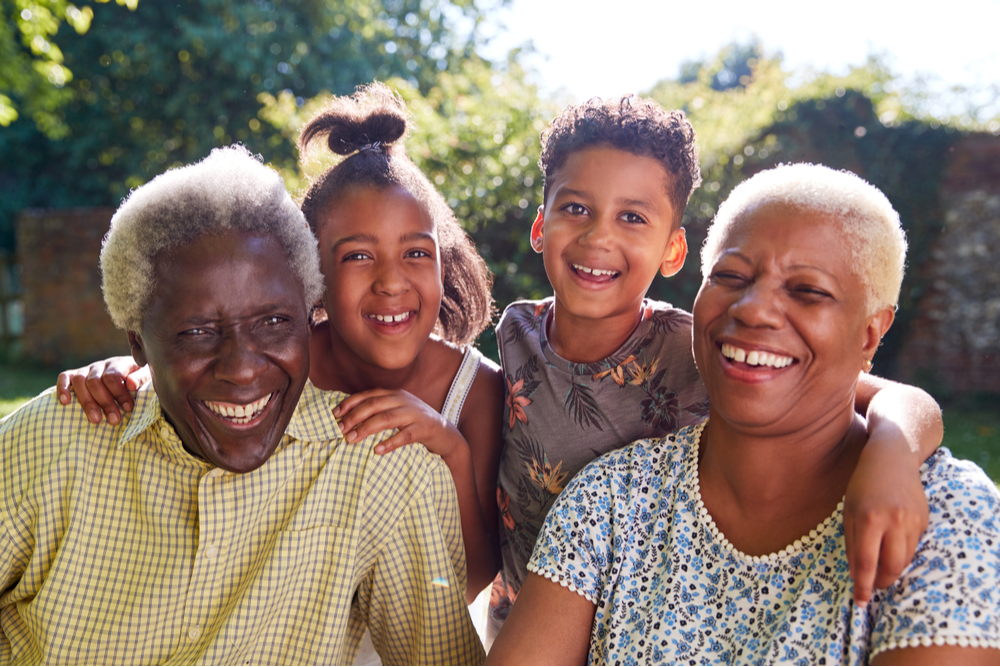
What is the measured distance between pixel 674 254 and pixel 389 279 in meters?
1.10

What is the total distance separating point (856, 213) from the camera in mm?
1827

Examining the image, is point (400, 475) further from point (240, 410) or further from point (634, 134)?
point (634, 134)

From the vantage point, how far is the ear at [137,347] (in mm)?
2197

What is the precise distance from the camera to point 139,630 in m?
2.13

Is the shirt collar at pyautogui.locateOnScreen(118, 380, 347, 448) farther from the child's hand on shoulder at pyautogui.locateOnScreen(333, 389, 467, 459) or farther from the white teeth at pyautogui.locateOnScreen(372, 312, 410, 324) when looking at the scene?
the white teeth at pyautogui.locateOnScreen(372, 312, 410, 324)

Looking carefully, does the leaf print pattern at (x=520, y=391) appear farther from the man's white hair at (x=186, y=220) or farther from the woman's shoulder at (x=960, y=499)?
the woman's shoulder at (x=960, y=499)

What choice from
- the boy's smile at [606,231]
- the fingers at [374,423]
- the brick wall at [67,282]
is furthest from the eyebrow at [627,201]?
the brick wall at [67,282]

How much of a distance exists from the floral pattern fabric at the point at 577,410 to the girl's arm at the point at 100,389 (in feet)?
4.41

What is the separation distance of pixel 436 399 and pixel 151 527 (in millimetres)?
1162

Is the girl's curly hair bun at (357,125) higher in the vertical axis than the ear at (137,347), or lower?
higher

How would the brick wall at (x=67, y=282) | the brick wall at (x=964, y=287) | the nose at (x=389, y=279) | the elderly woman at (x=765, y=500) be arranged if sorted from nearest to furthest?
the elderly woman at (x=765, y=500) < the nose at (x=389, y=279) < the brick wall at (x=964, y=287) < the brick wall at (x=67, y=282)

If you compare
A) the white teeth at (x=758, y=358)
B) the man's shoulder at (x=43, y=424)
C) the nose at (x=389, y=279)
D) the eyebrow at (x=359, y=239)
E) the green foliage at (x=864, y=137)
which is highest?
the green foliage at (x=864, y=137)

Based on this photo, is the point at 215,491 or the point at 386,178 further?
the point at 386,178

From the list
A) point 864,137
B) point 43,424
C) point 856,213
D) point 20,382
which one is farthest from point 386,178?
point 20,382
